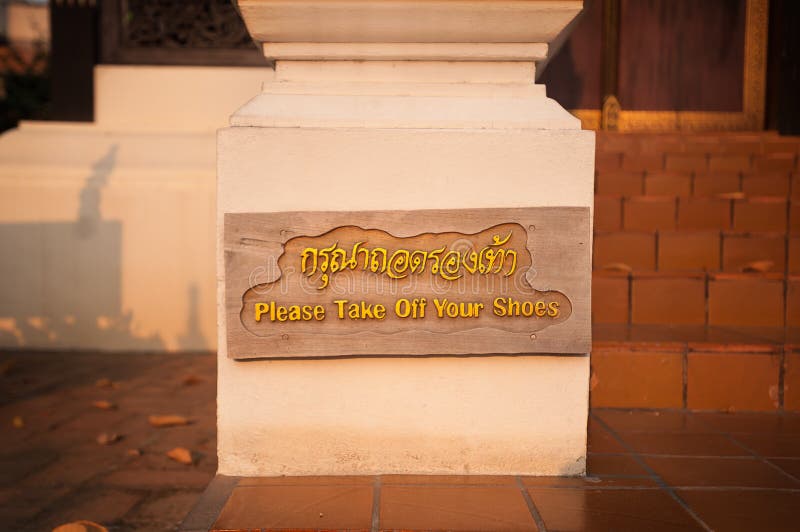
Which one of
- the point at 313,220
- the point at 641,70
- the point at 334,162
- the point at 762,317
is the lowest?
the point at 762,317

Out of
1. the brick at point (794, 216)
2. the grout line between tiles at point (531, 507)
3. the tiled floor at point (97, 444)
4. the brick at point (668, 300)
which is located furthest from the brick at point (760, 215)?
the tiled floor at point (97, 444)

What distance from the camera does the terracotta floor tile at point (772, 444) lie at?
2143mm

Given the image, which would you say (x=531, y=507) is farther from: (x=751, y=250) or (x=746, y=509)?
(x=751, y=250)

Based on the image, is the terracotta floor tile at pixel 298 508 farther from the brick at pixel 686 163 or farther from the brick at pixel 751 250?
the brick at pixel 686 163

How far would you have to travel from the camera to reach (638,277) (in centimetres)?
307

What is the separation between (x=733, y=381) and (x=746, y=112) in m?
3.93

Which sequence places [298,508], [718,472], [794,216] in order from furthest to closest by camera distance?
[794,216] → [718,472] → [298,508]

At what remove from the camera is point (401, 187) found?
1.88m

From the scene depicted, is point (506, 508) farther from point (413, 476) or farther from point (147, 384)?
point (147, 384)

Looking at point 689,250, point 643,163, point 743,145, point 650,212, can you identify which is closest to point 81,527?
point 689,250

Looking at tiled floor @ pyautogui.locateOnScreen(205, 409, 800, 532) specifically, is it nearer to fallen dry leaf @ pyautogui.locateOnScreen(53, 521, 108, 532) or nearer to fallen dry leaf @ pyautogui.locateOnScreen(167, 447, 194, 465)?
fallen dry leaf @ pyautogui.locateOnScreen(53, 521, 108, 532)

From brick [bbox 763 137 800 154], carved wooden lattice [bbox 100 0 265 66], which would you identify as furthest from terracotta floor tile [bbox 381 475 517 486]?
carved wooden lattice [bbox 100 0 265 66]

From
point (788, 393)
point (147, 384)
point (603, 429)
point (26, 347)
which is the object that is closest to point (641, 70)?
point (788, 393)

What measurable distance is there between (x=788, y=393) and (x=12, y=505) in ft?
9.49
